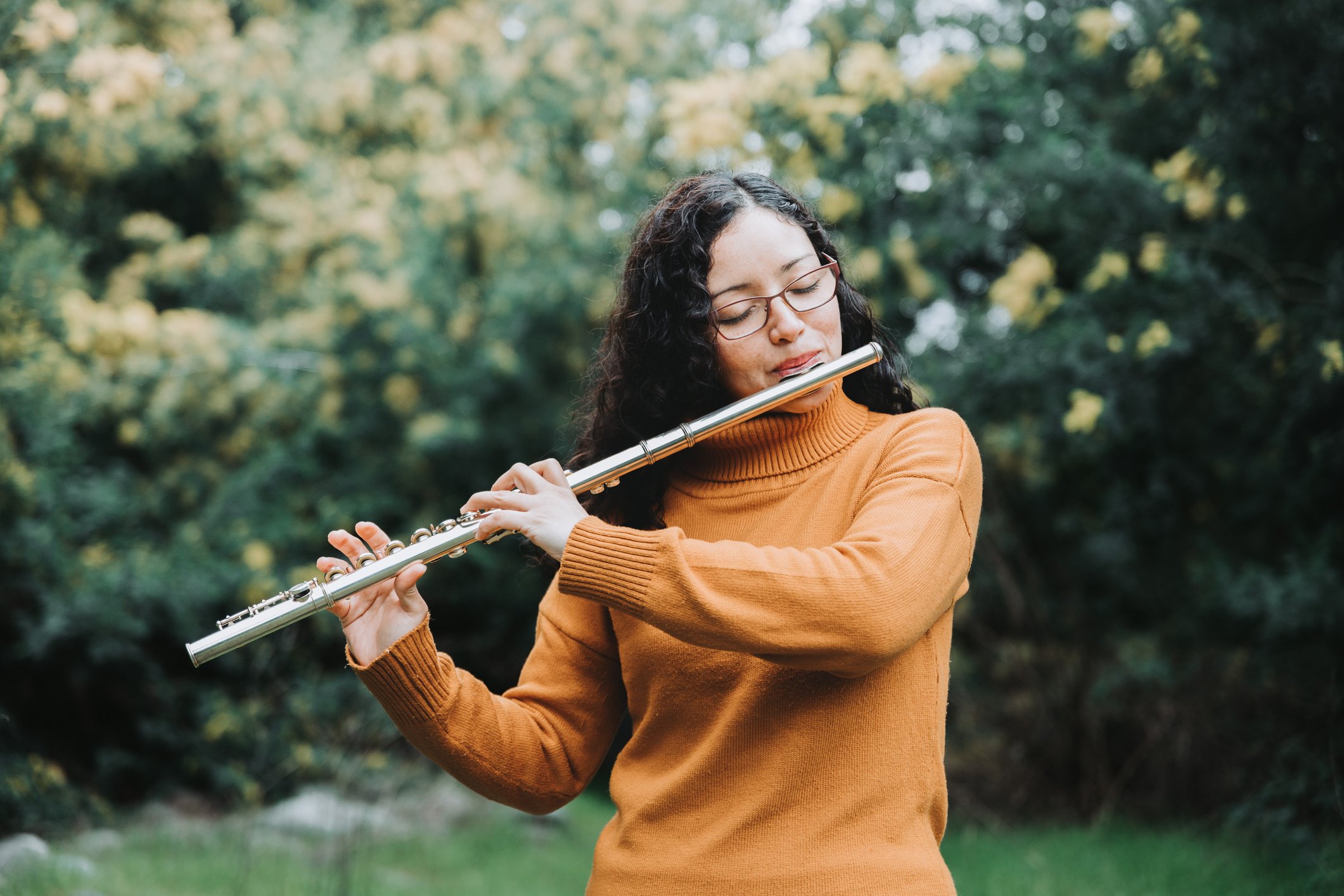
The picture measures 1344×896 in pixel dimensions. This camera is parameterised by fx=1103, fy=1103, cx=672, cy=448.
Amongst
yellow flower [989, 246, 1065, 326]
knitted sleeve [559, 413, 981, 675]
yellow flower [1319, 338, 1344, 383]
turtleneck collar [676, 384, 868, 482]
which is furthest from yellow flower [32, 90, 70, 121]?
yellow flower [1319, 338, 1344, 383]

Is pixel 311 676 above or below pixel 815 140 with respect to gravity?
below

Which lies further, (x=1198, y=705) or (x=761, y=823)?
(x=1198, y=705)

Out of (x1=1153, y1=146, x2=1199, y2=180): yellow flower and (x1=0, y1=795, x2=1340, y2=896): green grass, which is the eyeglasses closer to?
(x1=0, y1=795, x2=1340, y2=896): green grass

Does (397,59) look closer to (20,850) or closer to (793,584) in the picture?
(20,850)

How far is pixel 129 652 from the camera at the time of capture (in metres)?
5.42

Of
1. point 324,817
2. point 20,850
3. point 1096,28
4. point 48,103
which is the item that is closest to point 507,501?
point 20,850

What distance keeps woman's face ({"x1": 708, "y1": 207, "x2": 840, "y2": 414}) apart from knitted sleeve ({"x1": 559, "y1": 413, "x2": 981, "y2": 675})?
0.30 meters

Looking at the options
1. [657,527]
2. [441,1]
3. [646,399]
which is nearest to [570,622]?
[657,527]

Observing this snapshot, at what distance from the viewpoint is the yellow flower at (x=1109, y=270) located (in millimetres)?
3920

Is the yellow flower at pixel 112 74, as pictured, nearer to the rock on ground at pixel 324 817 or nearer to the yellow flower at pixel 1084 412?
the rock on ground at pixel 324 817

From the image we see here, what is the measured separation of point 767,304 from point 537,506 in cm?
45

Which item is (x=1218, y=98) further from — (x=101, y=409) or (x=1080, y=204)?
(x=101, y=409)

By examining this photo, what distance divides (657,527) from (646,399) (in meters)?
0.22

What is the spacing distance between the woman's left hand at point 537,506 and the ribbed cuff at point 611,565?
3cm
